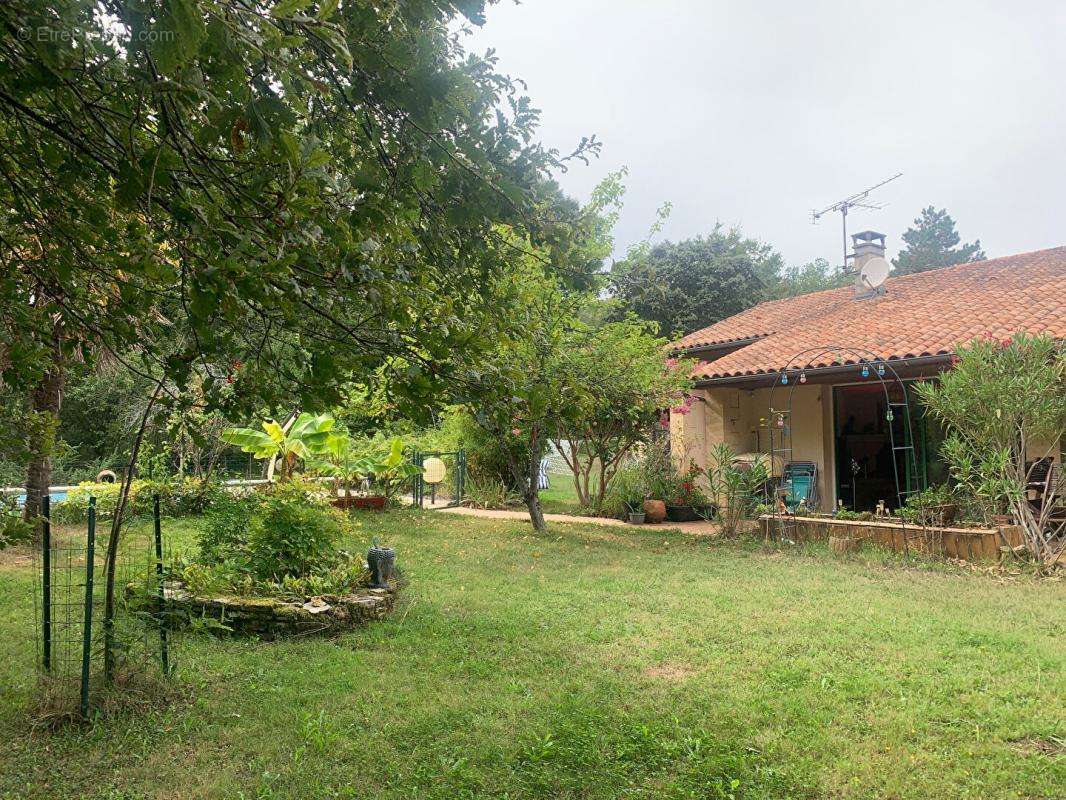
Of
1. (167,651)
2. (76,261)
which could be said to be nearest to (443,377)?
(76,261)

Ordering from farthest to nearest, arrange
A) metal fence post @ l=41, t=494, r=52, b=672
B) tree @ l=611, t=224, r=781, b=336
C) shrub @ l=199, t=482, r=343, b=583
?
tree @ l=611, t=224, r=781, b=336 < shrub @ l=199, t=482, r=343, b=583 < metal fence post @ l=41, t=494, r=52, b=672

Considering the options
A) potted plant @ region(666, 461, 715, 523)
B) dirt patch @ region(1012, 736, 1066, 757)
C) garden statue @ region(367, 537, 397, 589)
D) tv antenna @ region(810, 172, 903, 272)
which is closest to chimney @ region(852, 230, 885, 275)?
tv antenna @ region(810, 172, 903, 272)

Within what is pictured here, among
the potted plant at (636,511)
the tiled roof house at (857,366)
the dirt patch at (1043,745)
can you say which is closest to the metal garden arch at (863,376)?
the tiled roof house at (857,366)

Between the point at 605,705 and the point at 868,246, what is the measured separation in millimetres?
15719

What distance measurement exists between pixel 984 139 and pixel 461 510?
33.7m

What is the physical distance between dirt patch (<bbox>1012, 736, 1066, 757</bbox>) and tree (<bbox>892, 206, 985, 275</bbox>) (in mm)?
50375

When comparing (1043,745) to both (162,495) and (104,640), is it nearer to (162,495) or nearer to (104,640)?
(104,640)

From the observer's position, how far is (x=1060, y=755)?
386 cm

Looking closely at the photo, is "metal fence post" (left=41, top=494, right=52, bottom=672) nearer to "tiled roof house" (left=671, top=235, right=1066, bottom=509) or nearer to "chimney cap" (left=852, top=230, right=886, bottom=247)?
"tiled roof house" (left=671, top=235, right=1066, bottom=509)

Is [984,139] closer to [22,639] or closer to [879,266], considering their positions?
[879,266]

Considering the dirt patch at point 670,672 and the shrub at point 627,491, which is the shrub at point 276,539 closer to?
the dirt patch at point 670,672

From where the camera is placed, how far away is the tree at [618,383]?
12273mm

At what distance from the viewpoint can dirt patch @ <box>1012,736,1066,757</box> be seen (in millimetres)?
3918

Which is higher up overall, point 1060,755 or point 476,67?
point 476,67
